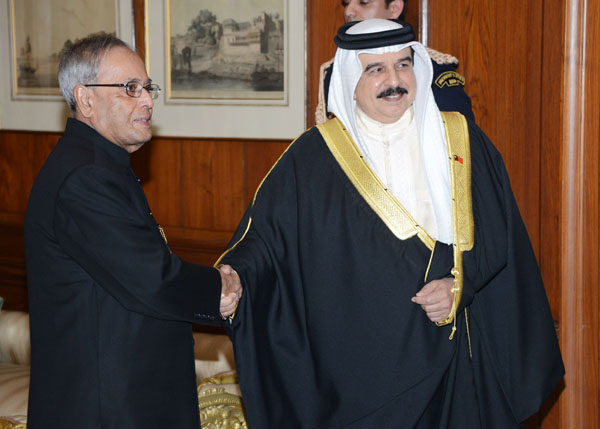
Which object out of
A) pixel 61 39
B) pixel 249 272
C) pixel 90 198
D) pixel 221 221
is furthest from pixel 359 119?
pixel 61 39

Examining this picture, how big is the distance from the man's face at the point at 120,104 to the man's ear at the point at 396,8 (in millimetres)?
1369

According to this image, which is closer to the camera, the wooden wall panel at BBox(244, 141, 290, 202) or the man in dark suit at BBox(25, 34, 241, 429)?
the man in dark suit at BBox(25, 34, 241, 429)

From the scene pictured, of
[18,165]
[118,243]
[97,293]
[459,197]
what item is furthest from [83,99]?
[18,165]

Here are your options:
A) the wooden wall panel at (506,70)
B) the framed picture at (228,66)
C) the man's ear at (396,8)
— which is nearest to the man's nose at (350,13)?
the man's ear at (396,8)

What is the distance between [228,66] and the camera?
418cm

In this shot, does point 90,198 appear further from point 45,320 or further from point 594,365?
point 594,365

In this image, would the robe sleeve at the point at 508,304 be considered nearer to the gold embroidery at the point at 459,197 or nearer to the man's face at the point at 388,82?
the gold embroidery at the point at 459,197

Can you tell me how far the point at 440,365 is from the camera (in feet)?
8.02

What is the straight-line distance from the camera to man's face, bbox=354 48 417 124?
98.0 inches

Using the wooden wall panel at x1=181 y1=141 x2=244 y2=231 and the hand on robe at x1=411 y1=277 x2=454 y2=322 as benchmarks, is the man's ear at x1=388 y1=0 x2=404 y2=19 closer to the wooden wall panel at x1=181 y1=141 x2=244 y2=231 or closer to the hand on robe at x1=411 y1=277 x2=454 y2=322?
the wooden wall panel at x1=181 y1=141 x2=244 y2=231

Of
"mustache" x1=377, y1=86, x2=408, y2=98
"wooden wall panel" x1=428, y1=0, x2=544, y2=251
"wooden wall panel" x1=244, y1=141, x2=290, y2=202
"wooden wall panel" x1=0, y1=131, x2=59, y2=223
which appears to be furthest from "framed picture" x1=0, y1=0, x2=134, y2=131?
"mustache" x1=377, y1=86, x2=408, y2=98

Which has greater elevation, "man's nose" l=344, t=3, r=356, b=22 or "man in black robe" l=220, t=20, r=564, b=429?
"man's nose" l=344, t=3, r=356, b=22

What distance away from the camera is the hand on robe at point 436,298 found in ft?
7.87

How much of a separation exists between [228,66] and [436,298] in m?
2.22
